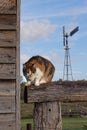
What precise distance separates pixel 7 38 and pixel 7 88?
492 millimetres

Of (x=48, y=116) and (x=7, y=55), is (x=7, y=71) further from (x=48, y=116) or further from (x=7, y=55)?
(x=48, y=116)

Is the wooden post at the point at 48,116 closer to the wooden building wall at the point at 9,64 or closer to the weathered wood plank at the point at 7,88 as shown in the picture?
the wooden building wall at the point at 9,64

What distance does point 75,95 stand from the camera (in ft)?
11.2

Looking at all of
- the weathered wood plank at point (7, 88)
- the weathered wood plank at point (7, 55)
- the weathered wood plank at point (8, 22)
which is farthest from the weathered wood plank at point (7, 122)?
the weathered wood plank at point (8, 22)

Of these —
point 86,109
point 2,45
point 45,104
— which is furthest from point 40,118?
point 86,109

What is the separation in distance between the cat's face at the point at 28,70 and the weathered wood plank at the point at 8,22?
409 mm

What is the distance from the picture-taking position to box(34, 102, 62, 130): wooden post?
335 cm

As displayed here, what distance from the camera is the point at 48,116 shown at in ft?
11.0

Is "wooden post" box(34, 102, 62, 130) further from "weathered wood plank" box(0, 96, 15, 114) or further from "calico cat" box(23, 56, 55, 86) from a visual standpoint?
"weathered wood plank" box(0, 96, 15, 114)

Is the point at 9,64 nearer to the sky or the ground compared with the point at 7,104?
nearer to the sky

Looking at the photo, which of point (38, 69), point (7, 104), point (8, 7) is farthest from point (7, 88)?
point (8, 7)

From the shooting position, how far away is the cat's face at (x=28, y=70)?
14.5 feet

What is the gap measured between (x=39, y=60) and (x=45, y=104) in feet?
3.47

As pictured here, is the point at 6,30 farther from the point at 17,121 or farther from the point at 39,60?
the point at 17,121
